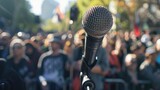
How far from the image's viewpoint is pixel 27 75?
9070 mm

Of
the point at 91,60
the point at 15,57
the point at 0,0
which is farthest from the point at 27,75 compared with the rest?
the point at 91,60

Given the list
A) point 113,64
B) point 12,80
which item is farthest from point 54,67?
point 12,80

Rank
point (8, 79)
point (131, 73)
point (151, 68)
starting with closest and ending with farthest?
point (8, 79), point (151, 68), point (131, 73)

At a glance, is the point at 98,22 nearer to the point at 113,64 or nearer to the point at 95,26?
the point at 95,26

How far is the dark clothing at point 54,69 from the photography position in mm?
8648

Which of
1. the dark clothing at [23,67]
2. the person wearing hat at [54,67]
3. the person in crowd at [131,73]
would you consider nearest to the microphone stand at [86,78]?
the person wearing hat at [54,67]

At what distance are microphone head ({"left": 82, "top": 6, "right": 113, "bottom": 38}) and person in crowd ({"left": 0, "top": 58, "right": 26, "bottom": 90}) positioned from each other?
94 centimetres

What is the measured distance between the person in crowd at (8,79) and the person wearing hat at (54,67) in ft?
14.3

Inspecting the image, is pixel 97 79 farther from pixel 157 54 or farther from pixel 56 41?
pixel 157 54

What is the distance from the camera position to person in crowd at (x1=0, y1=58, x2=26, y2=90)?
3.69 meters

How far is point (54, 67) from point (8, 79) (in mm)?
4676

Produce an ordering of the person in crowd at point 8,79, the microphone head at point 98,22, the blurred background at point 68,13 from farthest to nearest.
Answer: the blurred background at point 68,13, the person in crowd at point 8,79, the microphone head at point 98,22

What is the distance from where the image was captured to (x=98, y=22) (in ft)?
9.91

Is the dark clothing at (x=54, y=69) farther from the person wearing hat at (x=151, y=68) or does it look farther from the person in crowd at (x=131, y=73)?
the person wearing hat at (x=151, y=68)
